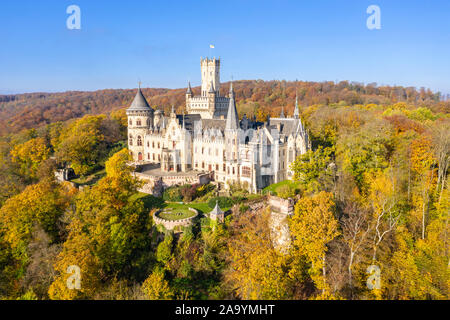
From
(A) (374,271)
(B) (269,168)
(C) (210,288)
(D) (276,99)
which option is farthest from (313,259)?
(D) (276,99)

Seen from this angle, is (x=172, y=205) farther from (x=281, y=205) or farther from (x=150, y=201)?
(x=281, y=205)

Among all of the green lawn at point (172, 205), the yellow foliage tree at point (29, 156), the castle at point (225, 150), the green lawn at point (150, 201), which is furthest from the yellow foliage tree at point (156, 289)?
the yellow foliage tree at point (29, 156)

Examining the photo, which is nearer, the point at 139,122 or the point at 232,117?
the point at 232,117

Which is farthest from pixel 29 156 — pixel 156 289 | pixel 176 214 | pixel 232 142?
pixel 156 289

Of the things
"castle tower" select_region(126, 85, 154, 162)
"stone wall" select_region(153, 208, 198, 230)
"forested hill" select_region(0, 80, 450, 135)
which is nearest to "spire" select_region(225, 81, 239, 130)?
"stone wall" select_region(153, 208, 198, 230)

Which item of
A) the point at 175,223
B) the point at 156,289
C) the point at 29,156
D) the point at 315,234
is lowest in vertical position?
the point at 156,289

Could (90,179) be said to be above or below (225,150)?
below
